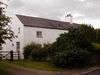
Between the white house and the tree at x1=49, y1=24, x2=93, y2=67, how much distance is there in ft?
37.7

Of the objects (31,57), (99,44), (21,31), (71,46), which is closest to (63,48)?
(71,46)

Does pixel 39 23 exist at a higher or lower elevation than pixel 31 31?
higher

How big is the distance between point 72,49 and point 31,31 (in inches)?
614

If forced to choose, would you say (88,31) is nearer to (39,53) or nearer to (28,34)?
(39,53)

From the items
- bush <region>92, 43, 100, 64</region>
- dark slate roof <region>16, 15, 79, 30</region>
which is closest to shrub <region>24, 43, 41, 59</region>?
dark slate roof <region>16, 15, 79, 30</region>

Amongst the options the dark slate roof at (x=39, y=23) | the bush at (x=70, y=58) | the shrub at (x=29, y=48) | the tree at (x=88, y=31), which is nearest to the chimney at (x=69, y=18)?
the dark slate roof at (x=39, y=23)

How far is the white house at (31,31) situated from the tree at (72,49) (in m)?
11.5

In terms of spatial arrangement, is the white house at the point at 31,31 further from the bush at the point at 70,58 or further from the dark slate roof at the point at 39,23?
the bush at the point at 70,58

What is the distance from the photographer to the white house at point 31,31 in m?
39.3

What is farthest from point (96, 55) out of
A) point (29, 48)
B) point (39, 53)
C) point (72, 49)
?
point (29, 48)

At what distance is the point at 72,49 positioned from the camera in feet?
83.4

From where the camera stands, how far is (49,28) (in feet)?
138

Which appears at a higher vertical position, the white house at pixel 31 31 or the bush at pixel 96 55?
the white house at pixel 31 31

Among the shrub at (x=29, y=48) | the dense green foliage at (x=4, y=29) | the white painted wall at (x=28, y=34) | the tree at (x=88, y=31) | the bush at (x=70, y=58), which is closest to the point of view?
the dense green foliage at (x=4, y=29)
